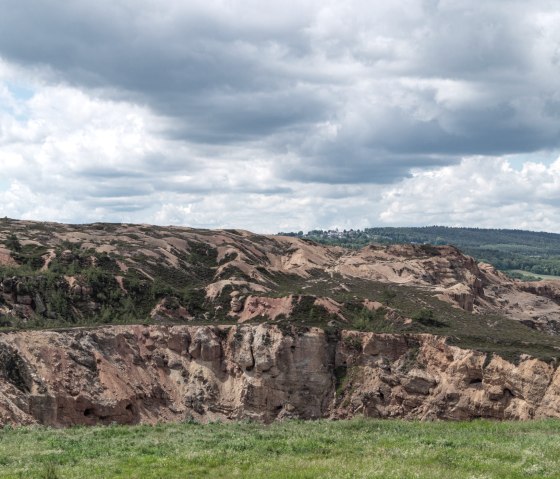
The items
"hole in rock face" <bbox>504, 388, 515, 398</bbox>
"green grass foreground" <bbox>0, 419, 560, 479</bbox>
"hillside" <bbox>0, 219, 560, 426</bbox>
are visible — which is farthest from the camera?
"hole in rock face" <bbox>504, 388, 515, 398</bbox>

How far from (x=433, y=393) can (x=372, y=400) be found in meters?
5.87

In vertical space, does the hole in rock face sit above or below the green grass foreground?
below

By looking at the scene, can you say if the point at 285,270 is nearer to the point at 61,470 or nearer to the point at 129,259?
the point at 129,259

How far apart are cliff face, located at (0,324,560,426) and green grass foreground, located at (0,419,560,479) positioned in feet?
71.8

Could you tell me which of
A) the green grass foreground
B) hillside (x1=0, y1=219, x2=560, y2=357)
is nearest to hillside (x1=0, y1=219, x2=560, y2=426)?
hillside (x1=0, y1=219, x2=560, y2=357)

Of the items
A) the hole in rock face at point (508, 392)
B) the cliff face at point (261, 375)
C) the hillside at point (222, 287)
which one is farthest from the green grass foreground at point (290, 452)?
the hillside at point (222, 287)

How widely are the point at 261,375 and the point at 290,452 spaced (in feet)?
133

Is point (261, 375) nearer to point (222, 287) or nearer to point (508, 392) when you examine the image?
point (222, 287)

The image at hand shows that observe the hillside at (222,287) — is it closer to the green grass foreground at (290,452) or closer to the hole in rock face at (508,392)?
the hole in rock face at (508,392)

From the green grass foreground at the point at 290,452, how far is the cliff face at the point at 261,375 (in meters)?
21.9

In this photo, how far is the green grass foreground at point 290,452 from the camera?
71.4ft

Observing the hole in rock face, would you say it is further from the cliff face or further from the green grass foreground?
the green grass foreground

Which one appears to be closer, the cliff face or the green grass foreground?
the green grass foreground

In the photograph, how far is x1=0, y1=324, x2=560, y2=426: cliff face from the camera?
57031 mm
